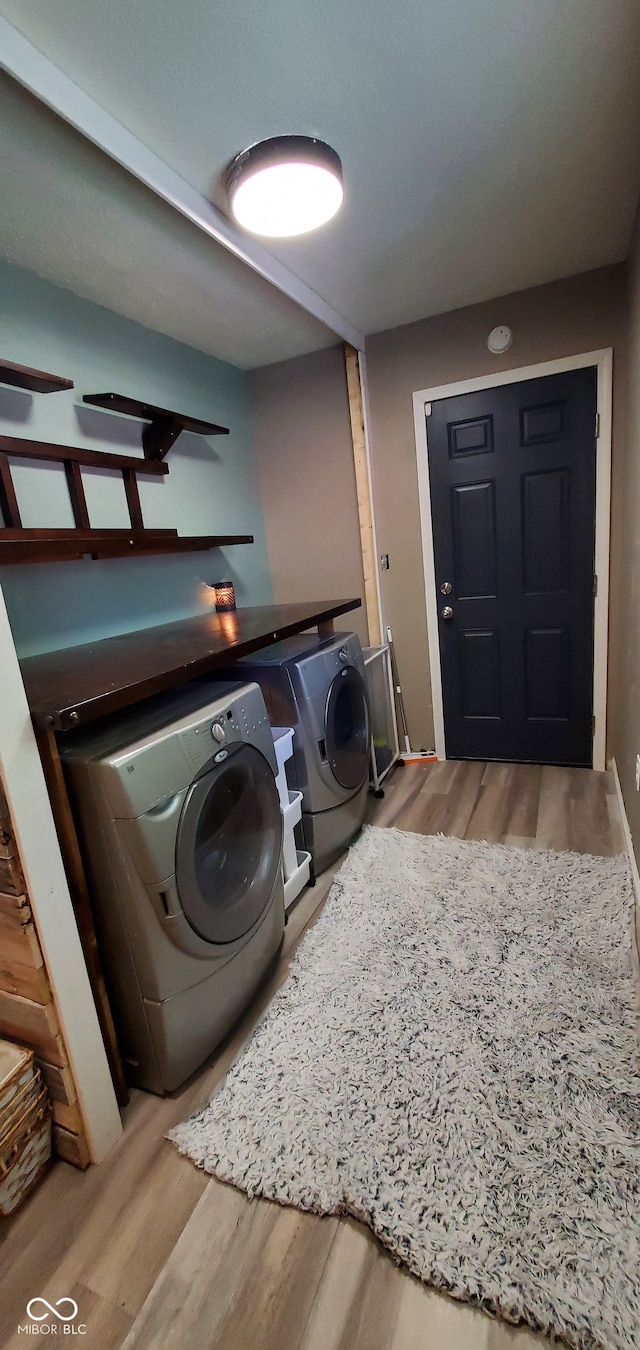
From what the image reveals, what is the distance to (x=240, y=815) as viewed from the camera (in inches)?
57.1

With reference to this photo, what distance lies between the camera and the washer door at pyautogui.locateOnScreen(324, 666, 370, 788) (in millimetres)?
2012

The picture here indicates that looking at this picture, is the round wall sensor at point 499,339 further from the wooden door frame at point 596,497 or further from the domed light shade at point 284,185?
the domed light shade at point 284,185

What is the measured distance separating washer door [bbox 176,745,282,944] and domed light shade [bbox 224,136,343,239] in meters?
1.46

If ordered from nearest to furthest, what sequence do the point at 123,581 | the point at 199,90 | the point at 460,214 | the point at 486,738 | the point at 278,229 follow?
1. the point at 199,90
2. the point at 278,229
3. the point at 460,214
4. the point at 123,581
5. the point at 486,738

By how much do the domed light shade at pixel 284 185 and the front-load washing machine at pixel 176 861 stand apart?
1.30 meters

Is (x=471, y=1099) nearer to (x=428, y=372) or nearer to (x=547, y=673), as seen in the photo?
(x=547, y=673)

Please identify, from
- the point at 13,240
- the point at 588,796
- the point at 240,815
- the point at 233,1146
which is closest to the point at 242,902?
the point at 240,815

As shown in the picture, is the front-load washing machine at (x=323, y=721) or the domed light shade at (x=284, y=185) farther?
the front-load washing machine at (x=323, y=721)

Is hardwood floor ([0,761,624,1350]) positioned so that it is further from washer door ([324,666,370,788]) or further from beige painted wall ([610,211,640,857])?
beige painted wall ([610,211,640,857])

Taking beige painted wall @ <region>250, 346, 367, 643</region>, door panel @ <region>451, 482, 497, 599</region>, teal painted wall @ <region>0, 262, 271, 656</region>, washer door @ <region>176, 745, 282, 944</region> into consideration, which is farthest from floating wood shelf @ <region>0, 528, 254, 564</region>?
door panel @ <region>451, 482, 497, 599</region>

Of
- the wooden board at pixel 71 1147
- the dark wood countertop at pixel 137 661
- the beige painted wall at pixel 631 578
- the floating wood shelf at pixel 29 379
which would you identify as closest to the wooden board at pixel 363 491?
the dark wood countertop at pixel 137 661

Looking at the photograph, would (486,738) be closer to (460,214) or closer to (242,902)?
(242,902)

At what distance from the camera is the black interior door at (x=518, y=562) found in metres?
2.43

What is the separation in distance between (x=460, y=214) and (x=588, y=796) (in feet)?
7.59
